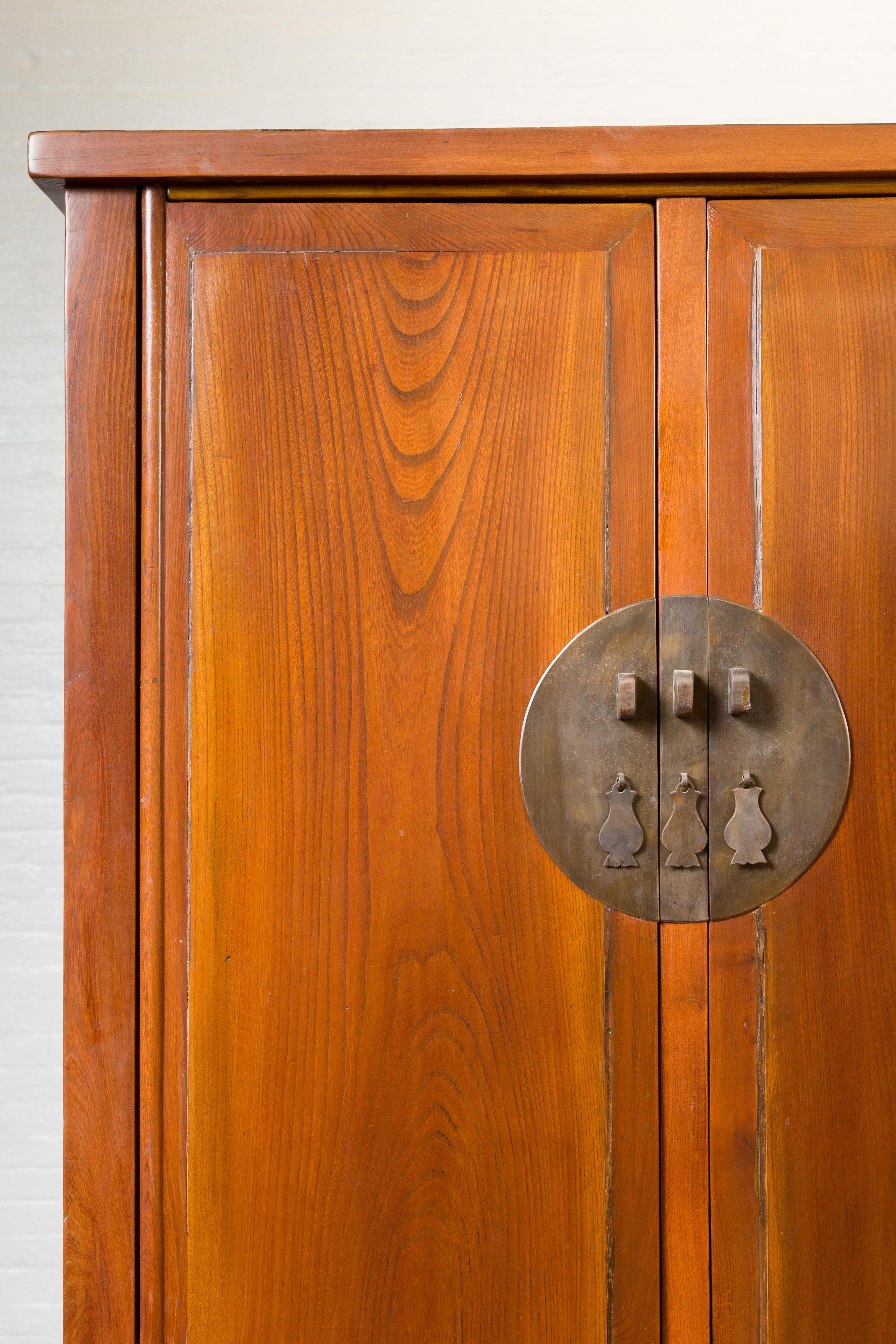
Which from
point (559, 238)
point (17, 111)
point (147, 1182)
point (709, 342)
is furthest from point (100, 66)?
point (147, 1182)

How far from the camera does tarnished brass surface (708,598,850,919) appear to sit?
0.69 m

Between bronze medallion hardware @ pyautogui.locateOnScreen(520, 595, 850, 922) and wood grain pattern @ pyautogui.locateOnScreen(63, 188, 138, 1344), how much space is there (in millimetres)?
331

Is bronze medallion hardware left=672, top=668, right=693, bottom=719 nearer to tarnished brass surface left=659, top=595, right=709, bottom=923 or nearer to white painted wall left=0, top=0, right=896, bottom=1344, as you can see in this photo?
tarnished brass surface left=659, top=595, right=709, bottom=923

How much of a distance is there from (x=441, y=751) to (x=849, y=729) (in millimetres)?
328

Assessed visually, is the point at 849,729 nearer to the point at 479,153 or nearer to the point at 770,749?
the point at 770,749

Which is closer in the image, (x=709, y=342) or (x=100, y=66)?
(x=709, y=342)

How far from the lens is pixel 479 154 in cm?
68

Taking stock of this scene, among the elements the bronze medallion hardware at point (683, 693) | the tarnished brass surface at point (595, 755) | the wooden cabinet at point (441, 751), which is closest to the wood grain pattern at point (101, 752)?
the wooden cabinet at point (441, 751)

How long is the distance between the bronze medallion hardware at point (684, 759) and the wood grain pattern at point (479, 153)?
1.13 ft

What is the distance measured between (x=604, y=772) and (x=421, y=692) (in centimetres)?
16

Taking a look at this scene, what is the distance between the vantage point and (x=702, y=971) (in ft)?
2.27

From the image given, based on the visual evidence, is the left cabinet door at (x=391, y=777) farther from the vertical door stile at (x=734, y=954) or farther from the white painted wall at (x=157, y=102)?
the white painted wall at (x=157, y=102)

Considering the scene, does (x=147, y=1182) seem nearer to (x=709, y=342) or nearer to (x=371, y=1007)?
(x=371, y=1007)

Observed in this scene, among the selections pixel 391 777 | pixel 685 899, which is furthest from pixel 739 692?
pixel 391 777
